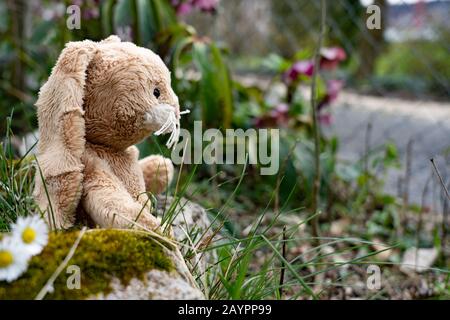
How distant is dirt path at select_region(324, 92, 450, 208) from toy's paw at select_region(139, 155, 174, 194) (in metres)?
2.02

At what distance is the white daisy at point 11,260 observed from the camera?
0.88m

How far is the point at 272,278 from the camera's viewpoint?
1227 millimetres

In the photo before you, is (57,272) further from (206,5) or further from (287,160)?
(206,5)

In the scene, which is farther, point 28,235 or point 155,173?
point 155,173

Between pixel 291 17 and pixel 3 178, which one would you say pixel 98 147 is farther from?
pixel 291 17

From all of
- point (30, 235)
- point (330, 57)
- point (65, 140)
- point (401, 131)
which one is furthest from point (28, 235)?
point (401, 131)

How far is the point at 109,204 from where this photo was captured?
3.54ft

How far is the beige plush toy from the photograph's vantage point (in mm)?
1113

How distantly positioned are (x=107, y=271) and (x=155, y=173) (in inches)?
19.0

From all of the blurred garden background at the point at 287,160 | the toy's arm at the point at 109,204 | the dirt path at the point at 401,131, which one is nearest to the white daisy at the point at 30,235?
the toy's arm at the point at 109,204

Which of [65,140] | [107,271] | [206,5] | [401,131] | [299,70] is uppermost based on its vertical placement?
[206,5]

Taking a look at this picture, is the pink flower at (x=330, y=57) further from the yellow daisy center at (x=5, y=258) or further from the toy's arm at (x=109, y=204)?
the yellow daisy center at (x=5, y=258)
